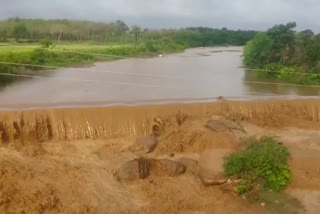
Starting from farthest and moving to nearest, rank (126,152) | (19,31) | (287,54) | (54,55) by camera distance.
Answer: (19,31) → (54,55) → (287,54) → (126,152)

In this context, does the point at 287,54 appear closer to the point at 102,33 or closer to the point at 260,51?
the point at 260,51

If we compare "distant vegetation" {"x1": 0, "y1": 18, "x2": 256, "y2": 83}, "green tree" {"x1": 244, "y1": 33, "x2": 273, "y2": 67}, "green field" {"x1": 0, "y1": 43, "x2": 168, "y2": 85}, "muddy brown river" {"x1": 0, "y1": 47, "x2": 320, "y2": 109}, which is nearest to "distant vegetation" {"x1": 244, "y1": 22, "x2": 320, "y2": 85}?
"green tree" {"x1": 244, "y1": 33, "x2": 273, "y2": 67}

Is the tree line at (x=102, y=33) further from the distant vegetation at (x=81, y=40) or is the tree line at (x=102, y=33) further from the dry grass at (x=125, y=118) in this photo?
the dry grass at (x=125, y=118)

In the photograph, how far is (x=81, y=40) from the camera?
31.1 meters

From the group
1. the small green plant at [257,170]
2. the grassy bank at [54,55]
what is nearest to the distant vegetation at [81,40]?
the grassy bank at [54,55]

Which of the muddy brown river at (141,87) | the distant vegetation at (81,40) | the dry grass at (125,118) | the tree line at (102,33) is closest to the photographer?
the dry grass at (125,118)

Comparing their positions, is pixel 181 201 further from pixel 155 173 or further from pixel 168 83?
pixel 168 83

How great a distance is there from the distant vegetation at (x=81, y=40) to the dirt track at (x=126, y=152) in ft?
28.1

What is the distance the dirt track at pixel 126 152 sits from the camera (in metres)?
7.14

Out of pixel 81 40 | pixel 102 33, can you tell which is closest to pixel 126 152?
pixel 81 40

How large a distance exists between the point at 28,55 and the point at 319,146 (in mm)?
13532

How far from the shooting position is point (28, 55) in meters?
19.5

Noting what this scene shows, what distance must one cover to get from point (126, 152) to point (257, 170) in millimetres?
2405

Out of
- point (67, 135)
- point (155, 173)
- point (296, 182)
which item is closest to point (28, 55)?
point (67, 135)
